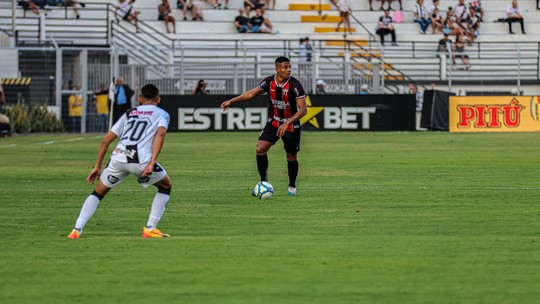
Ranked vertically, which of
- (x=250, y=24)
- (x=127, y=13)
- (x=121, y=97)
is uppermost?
(x=127, y=13)

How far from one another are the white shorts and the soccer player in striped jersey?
5094mm

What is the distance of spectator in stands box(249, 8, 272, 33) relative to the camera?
51812 mm

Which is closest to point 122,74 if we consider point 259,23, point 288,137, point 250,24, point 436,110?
point 250,24

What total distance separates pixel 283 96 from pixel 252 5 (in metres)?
35.9

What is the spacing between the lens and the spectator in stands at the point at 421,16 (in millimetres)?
53781

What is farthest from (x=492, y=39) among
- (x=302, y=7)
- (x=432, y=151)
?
(x=432, y=151)

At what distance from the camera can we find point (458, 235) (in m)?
12.1

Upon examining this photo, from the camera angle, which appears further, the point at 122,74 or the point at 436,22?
the point at 436,22

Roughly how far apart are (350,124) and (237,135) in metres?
4.64

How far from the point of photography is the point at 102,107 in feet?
143

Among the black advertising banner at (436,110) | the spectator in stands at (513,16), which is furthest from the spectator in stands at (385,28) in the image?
the black advertising banner at (436,110)

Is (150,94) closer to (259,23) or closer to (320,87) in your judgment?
(320,87)

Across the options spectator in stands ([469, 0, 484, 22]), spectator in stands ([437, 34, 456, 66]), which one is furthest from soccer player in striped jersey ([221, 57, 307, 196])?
spectator in stands ([469, 0, 484, 22])

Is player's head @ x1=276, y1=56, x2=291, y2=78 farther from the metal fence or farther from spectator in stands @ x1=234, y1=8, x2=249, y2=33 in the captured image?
spectator in stands @ x1=234, y1=8, x2=249, y2=33
